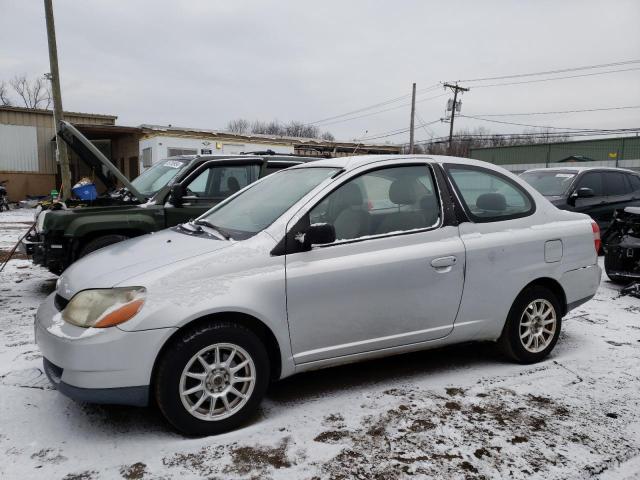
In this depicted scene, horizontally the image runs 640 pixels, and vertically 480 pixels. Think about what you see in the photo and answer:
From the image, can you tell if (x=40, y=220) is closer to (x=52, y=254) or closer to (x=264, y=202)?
(x=52, y=254)

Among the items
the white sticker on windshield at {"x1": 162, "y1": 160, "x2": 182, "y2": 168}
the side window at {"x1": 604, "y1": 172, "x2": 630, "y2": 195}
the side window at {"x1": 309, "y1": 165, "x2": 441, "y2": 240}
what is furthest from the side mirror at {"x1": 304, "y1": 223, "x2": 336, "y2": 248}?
the side window at {"x1": 604, "y1": 172, "x2": 630, "y2": 195}

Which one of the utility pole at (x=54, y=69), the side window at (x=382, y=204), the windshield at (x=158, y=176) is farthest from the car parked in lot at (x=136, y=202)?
the utility pole at (x=54, y=69)

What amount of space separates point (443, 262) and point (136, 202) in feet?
15.0

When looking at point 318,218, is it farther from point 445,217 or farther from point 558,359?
point 558,359

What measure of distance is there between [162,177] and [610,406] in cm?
587

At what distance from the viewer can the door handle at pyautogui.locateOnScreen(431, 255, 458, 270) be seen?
11.7 ft

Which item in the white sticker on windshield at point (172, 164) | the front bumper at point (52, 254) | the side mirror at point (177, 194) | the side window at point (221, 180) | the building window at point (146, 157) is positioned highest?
the building window at point (146, 157)

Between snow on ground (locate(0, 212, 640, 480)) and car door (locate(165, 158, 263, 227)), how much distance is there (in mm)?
2433

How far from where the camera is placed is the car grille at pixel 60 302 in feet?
10.2

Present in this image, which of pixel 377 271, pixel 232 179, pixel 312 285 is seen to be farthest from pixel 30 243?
pixel 377 271

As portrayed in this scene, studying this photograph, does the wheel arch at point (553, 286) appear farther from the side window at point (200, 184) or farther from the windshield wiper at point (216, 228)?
the side window at point (200, 184)

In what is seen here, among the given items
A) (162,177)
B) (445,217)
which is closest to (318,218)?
(445,217)

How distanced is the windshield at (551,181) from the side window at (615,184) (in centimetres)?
76

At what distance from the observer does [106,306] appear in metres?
2.79
